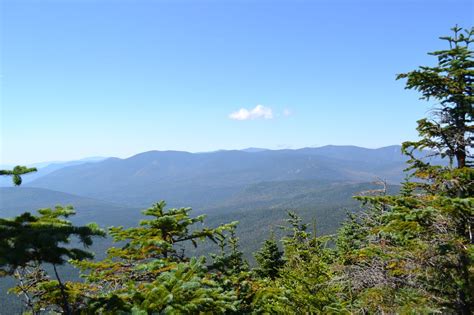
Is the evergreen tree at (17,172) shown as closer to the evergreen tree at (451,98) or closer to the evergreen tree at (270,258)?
the evergreen tree at (451,98)

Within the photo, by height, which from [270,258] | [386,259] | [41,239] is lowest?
[270,258]

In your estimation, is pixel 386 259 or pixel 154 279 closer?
pixel 154 279

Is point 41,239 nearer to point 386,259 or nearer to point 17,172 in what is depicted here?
point 17,172

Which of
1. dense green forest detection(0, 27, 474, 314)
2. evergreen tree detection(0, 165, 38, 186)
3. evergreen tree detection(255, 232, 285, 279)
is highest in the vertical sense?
evergreen tree detection(0, 165, 38, 186)

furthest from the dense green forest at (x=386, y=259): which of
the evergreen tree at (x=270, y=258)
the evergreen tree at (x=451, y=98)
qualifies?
the evergreen tree at (x=270, y=258)

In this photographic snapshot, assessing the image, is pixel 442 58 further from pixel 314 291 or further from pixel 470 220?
pixel 314 291

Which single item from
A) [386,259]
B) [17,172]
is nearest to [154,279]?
[17,172]

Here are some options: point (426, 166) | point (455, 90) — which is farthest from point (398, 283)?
point (455, 90)

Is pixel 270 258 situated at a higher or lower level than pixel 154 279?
lower

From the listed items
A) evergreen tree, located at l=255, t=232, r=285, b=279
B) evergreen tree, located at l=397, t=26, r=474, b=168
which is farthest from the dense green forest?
evergreen tree, located at l=255, t=232, r=285, b=279

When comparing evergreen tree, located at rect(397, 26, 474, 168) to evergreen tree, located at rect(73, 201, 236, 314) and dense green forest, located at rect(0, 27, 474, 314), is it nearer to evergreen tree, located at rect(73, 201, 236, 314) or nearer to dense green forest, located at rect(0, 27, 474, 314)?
dense green forest, located at rect(0, 27, 474, 314)

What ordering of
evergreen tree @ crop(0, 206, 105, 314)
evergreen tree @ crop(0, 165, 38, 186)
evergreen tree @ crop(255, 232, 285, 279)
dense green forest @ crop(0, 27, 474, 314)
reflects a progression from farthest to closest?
evergreen tree @ crop(255, 232, 285, 279) < dense green forest @ crop(0, 27, 474, 314) < evergreen tree @ crop(0, 165, 38, 186) < evergreen tree @ crop(0, 206, 105, 314)

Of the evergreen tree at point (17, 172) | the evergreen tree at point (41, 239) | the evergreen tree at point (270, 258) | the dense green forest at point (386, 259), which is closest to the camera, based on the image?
the evergreen tree at point (41, 239)

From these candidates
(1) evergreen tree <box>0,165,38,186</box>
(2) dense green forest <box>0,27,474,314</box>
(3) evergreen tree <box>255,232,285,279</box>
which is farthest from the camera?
(3) evergreen tree <box>255,232,285,279</box>
